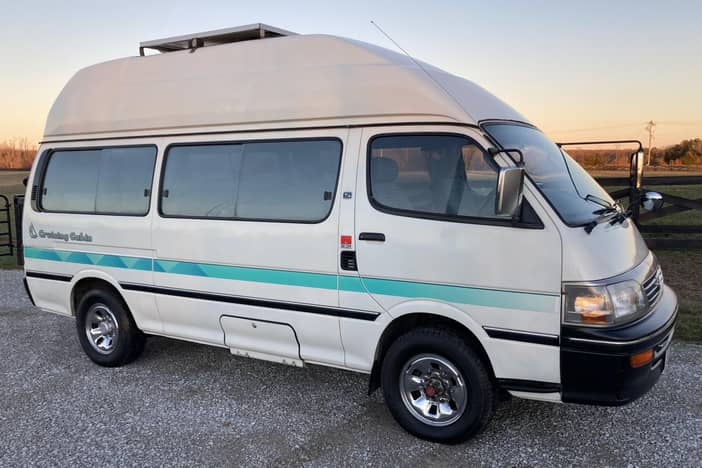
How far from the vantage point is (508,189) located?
10.6 ft

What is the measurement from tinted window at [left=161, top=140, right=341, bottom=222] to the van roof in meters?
0.19

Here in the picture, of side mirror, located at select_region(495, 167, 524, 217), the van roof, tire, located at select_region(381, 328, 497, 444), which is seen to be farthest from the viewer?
the van roof

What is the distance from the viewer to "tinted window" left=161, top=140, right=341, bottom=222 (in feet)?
13.7

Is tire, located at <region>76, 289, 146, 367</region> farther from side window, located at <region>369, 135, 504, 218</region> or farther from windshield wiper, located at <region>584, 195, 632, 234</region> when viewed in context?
windshield wiper, located at <region>584, 195, 632, 234</region>

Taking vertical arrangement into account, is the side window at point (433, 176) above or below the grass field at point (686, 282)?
above

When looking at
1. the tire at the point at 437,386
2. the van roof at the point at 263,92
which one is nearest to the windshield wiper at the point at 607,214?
the van roof at the point at 263,92

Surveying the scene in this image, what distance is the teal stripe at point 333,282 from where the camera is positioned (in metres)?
3.50

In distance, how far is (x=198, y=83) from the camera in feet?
15.8

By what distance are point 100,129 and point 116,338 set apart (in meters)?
1.98

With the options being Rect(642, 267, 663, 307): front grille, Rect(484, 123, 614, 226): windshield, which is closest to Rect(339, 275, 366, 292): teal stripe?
Rect(484, 123, 614, 226): windshield

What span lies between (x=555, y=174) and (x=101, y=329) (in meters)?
4.39

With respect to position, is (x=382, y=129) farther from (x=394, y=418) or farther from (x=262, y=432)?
(x=262, y=432)

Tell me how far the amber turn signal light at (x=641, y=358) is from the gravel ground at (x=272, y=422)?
74 cm

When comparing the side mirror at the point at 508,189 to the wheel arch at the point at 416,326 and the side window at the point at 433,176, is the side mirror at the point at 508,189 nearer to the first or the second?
the side window at the point at 433,176
